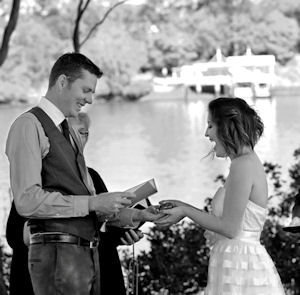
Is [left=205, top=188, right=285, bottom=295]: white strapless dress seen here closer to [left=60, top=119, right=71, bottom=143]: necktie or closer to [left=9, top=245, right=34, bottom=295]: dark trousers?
[left=60, top=119, right=71, bottom=143]: necktie

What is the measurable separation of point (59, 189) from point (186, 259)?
270 centimetres

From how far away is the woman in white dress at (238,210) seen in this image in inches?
106

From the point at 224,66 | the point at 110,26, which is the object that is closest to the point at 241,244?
the point at 224,66

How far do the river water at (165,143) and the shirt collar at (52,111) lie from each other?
526 cm

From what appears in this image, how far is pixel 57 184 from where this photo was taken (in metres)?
2.37

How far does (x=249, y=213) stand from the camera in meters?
2.74

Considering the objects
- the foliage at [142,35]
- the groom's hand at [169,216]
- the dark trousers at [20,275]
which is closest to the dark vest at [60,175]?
the groom's hand at [169,216]

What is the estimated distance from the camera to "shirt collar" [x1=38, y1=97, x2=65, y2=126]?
94.3 inches

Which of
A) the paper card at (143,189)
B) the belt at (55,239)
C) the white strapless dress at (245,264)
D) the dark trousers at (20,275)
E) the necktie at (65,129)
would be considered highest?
the necktie at (65,129)

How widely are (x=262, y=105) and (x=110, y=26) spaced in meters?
1.78

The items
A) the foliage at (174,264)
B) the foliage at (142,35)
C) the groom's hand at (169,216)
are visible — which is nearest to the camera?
the groom's hand at (169,216)

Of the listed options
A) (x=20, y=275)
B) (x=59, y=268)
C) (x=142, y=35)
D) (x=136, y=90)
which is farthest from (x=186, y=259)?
(x=142, y=35)

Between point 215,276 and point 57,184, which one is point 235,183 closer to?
point 215,276

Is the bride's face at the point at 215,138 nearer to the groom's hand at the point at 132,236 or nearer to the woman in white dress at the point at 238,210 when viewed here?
the woman in white dress at the point at 238,210
